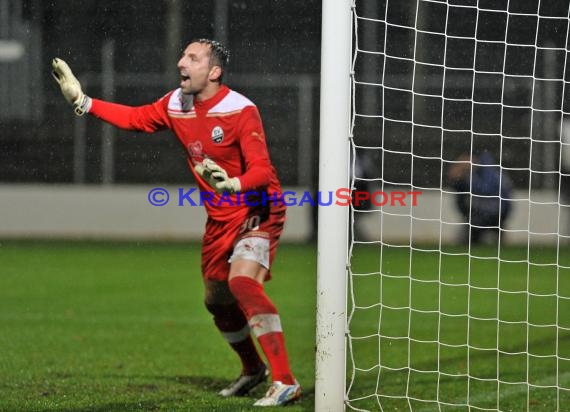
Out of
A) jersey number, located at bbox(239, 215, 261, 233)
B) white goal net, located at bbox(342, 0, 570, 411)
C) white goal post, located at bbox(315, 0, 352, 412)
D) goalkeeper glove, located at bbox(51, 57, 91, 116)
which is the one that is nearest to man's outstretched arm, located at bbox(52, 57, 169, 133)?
goalkeeper glove, located at bbox(51, 57, 91, 116)

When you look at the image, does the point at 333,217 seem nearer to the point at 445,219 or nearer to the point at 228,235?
the point at 228,235

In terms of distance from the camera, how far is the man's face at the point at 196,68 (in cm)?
539

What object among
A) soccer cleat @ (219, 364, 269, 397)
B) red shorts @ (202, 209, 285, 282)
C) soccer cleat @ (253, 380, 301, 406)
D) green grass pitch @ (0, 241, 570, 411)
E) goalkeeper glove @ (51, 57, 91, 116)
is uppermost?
goalkeeper glove @ (51, 57, 91, 116)

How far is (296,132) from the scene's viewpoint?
17.7 metres

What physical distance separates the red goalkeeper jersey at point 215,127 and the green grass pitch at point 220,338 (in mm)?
903

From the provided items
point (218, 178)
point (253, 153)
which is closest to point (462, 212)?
point (253, 153)

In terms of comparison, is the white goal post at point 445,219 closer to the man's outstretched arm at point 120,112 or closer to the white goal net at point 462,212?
the white goal net at point 462,212

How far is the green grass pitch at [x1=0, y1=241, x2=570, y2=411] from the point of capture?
5500 mm

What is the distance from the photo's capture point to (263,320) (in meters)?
5.24

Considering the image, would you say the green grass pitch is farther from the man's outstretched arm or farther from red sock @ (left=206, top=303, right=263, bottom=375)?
the man's outstretched arm

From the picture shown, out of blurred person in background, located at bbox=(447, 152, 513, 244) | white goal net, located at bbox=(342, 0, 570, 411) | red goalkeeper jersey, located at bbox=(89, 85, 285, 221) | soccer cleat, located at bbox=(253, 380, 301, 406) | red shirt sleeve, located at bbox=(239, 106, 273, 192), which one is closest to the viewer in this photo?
red shirt sleeve, located at bbox=(239, 106, 273, 192)

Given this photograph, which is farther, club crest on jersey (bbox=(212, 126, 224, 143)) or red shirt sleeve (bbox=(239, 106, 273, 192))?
club crest on jersey (bbox=(212, 126, 224, 143))

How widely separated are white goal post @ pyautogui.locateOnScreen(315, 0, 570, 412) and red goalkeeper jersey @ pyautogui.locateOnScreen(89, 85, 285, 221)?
1.68 feet

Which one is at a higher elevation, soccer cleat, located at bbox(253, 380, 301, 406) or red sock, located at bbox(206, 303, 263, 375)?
red sock, located at bbox(206, 303, 263, 375)
